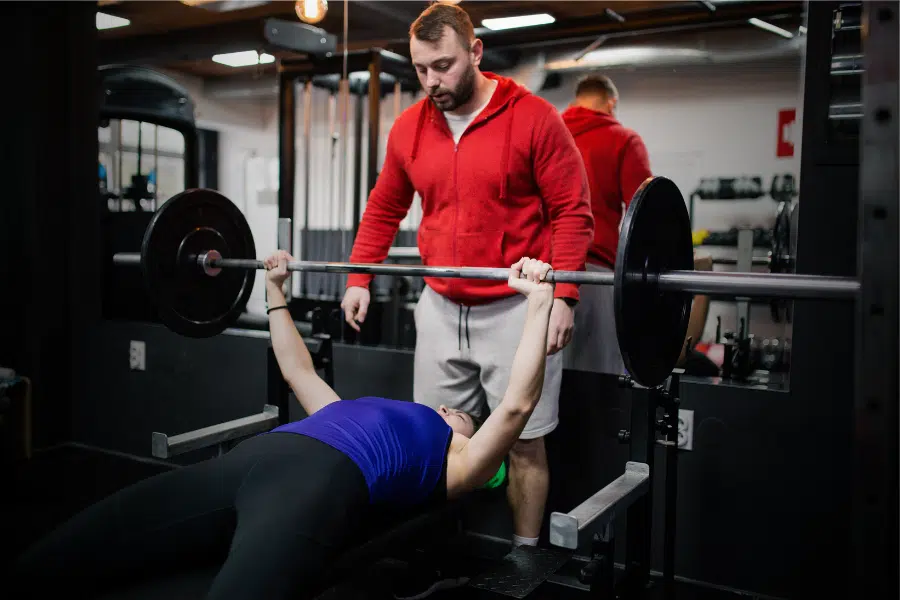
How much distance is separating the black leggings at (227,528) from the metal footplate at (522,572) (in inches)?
13.0

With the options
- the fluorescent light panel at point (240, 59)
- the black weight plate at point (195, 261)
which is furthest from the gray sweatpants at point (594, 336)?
the fluorescent light panel at point (240, 59)

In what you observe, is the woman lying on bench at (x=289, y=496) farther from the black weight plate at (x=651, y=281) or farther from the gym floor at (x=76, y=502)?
the black weight plate at (x=651, y=281)

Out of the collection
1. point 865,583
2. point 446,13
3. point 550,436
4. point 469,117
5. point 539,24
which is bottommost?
point 550,436

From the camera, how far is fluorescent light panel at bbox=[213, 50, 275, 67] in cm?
423

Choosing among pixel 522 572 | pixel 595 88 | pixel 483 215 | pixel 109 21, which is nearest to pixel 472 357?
pixel 483 215

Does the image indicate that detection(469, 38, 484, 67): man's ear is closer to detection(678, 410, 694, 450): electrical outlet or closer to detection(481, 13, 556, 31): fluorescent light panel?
detection(678, 410, 694, 450): electrical outlet

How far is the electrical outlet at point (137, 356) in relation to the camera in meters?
3.46

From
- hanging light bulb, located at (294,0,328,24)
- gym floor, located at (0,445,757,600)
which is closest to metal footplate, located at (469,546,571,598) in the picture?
gym floor, located at (0,445,757,600)

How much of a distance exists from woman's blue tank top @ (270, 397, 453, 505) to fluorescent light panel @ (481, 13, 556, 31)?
240cm

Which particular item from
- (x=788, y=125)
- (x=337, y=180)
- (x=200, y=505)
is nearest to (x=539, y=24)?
(x=337, y=180)

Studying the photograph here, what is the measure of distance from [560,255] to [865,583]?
116 cm

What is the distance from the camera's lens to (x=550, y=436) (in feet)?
8.31

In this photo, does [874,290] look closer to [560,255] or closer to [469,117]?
[560,255]

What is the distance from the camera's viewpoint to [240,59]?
430cm
